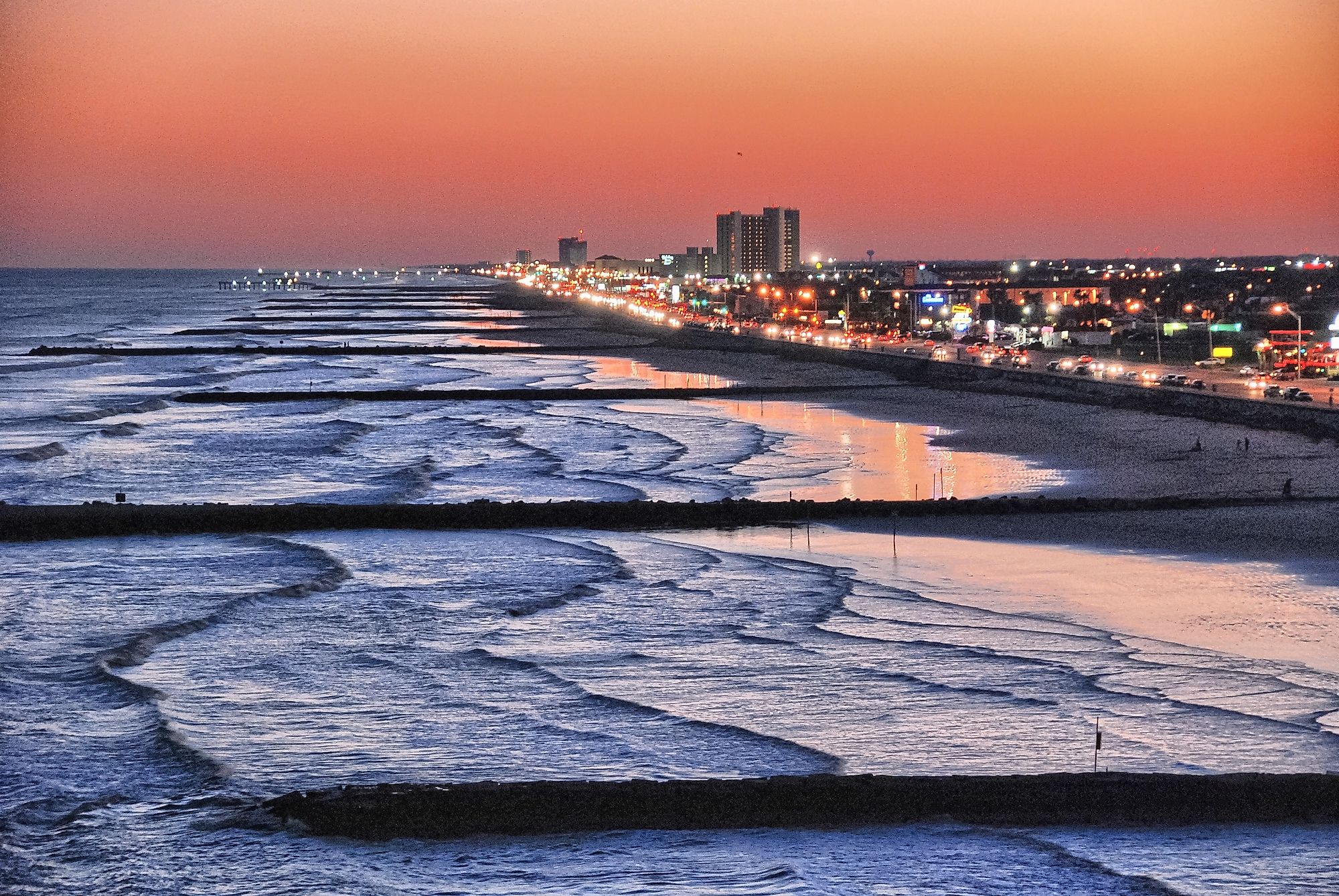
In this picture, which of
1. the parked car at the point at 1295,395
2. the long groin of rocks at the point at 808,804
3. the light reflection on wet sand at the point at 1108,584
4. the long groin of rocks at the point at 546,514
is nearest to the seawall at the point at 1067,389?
the parked car at the point at 1295,395

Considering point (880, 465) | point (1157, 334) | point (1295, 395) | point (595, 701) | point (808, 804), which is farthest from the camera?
point (1157, 334)

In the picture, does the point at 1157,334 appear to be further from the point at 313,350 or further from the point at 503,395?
the point at 313,350

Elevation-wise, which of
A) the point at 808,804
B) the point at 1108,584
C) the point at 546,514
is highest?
the point at 546,514

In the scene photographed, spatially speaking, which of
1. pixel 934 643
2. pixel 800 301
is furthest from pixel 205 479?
pixel 800 301

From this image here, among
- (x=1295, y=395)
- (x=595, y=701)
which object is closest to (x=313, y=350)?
(x=1295, y=395)

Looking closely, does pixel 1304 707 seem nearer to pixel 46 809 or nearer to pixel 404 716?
pixel 404 716

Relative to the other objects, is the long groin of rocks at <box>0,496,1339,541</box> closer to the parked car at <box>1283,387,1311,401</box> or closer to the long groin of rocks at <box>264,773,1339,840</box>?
the long groin of rocks at <box>264,773,1339,840</box>

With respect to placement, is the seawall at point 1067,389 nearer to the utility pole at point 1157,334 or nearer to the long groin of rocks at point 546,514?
the utility pole at point 1157,334
